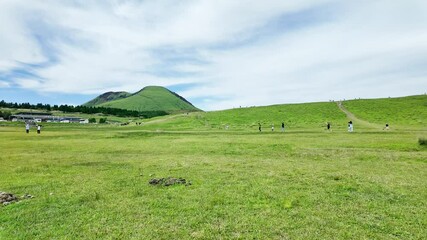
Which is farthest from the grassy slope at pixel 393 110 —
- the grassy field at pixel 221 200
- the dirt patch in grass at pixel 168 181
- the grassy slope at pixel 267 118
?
the dirt patch in grass at pixel 168 181

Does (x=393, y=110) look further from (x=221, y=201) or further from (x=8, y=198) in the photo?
(x=8, y=198)

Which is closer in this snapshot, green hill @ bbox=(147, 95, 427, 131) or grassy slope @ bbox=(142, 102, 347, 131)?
green hill @ bbox=(147, 95, 427, 131)

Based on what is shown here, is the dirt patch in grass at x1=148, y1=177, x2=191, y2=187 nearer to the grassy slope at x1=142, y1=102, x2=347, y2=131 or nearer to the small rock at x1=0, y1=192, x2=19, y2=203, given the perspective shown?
the small rock at x1=0, y1=192, x2=19, y2=203

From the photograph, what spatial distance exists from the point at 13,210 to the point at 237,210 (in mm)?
10874

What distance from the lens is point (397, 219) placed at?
39.9 ft

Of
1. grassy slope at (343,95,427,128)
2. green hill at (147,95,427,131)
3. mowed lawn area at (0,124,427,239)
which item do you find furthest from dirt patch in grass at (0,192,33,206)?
grassy slope at (343,95,427,128)

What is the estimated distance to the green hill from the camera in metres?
105

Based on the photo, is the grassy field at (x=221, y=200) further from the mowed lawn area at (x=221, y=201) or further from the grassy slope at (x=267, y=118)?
the grassy slope at (x=267, y=118)

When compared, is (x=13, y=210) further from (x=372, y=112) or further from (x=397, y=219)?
(x=372, y=112)

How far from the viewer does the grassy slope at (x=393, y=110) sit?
99.5 m

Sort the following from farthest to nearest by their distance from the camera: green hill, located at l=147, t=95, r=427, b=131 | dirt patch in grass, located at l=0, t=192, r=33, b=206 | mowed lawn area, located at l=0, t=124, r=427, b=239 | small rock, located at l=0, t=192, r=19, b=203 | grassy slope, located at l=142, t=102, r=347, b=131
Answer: grassy slope, located at l=142, t=102, r=347, b=131 < green hill, located at l=147, t=95, r=427, b=131 < small rock, located at l=0, t=192, r=19, b=203 < dirt patch in grass, located at l=0, t=192, r=33, b=206 < mowed lawn area, located at l=0, t=124, r=427, b=239

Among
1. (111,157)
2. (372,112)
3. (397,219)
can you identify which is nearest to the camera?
(397,219)

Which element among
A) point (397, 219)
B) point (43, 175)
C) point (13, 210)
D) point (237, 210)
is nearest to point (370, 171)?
point (397, 219)

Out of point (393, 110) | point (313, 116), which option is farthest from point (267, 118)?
point (393, 110)
